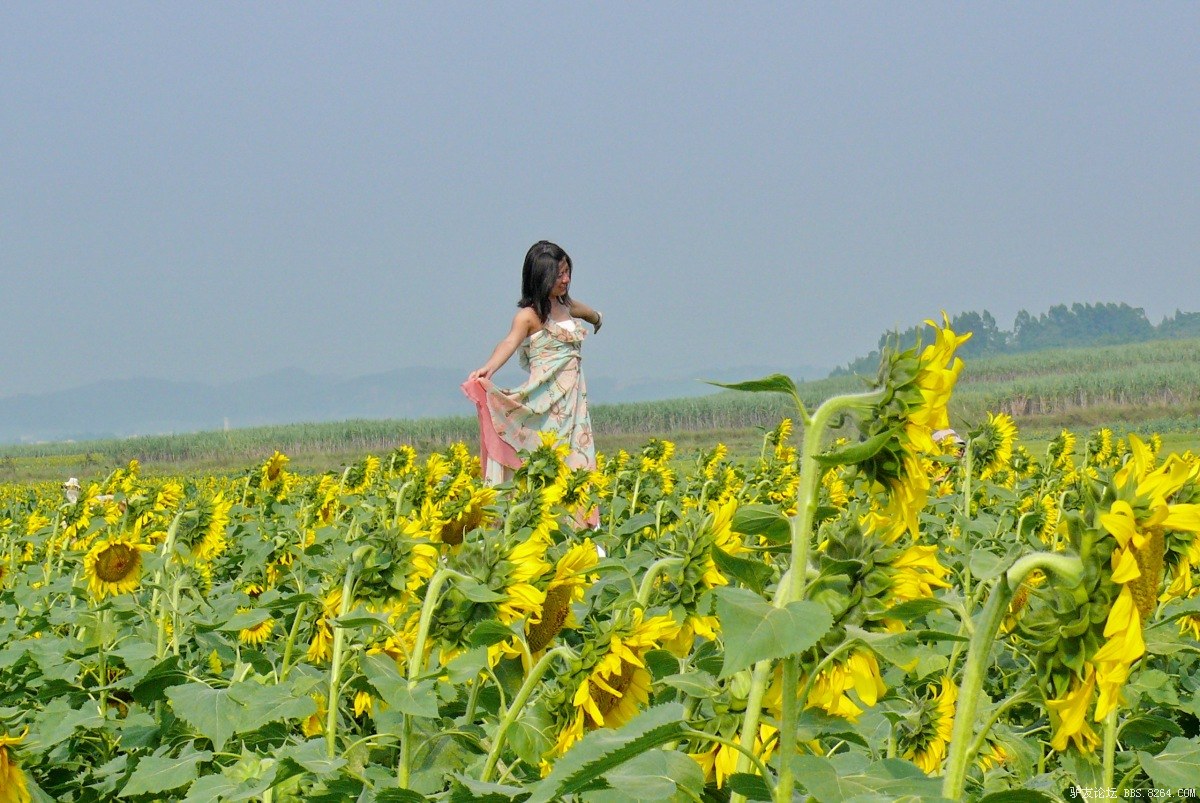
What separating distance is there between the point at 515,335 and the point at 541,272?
1.76ft

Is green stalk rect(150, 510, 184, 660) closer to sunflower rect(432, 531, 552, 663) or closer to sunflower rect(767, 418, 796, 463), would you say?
sunflower rect(432, 531, 552, 663)

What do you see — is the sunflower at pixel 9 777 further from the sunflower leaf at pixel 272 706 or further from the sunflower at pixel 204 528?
the sunflower at pixel 204 528

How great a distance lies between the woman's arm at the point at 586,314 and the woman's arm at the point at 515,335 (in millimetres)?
411

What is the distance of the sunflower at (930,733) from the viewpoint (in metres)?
2.28

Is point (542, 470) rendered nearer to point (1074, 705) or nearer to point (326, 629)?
point (326, 629)

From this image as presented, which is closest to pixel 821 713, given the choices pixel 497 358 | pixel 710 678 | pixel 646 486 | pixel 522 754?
pixel 710 678

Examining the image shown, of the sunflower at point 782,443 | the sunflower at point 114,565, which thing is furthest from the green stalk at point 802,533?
the sunflower at point 782,443

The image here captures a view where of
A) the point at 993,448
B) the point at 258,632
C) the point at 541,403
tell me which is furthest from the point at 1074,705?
the point at 541,403

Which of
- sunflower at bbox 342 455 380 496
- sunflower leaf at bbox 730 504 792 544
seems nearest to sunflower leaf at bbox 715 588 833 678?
sunflower leaf at bbox 730 504 792 544

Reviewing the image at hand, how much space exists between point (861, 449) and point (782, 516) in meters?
0.14

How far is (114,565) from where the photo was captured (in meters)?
4.12

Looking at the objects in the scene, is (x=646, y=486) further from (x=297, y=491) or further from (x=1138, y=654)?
(x=1138, y=654)

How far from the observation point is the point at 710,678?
1336 millimetres

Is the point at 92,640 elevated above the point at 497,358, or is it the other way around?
the point at 497,358
